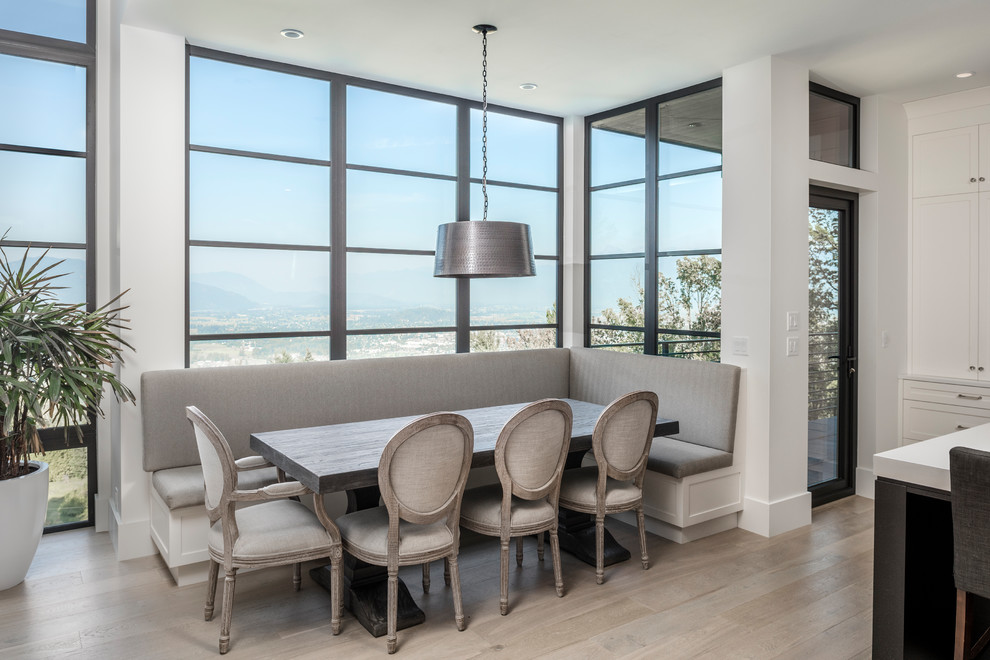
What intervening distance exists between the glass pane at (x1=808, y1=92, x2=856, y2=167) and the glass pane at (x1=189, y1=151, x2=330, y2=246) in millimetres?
3128

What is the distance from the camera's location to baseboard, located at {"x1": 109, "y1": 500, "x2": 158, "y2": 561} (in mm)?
3441

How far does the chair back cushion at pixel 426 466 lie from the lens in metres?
2.49

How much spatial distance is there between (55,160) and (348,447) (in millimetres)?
2492

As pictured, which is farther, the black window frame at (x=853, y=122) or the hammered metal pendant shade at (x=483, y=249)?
the black window frame at (x=853, y=122)

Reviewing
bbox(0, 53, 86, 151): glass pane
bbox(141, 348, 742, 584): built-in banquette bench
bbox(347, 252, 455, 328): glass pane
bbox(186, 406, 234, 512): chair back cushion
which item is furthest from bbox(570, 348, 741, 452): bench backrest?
bbox(0, 53, 86, 151): glass pane

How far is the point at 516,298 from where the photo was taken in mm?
5090

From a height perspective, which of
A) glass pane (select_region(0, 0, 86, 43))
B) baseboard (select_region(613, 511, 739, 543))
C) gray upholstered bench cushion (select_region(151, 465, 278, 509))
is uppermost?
glass pane (select_region(0, 0, 86, 43))

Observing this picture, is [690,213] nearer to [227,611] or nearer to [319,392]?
[319,392]

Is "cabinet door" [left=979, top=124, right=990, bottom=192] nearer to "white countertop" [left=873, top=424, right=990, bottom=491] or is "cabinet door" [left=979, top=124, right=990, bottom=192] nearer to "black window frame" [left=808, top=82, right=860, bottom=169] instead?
"black window frame" [left=808, top=82, right=860, bottom=169]

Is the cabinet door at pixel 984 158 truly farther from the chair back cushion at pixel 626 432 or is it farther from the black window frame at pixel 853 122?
the chair back cushion at pixel 626 432

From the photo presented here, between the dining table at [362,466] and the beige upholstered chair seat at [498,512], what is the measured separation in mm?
238

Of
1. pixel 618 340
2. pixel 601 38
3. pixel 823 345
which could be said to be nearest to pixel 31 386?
pixel 601 38

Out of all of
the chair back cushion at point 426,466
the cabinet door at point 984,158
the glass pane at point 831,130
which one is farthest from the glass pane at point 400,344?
the cabinet door at point 984,158

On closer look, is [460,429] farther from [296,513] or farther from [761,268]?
[761,268]
